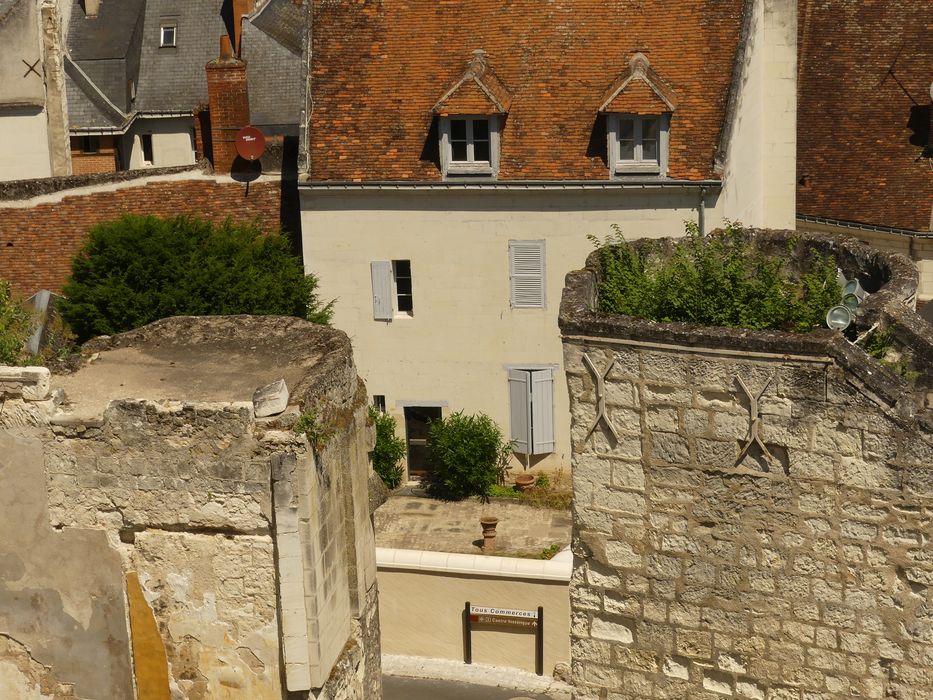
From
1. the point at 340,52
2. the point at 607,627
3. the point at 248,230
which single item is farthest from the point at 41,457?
the point at 340,52

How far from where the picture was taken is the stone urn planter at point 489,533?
77.2 feet

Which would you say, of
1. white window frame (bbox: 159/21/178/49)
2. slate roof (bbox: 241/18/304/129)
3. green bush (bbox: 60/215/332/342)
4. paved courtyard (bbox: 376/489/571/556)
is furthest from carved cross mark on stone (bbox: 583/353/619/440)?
white window frame (bbox: 159/21/178/49)

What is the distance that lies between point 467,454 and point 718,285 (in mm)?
17296

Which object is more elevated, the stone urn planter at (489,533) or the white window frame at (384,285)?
the white window frame at (384,285)

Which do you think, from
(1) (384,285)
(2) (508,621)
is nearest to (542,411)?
(1) (384,285)

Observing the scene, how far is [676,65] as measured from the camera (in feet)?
86.9

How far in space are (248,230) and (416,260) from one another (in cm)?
322

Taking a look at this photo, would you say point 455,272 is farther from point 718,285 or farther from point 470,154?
point 718,285

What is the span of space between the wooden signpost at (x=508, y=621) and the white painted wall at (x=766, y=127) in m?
9.95

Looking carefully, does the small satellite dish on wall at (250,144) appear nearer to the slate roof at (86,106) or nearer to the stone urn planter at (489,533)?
the stone urn planter at (489,533)

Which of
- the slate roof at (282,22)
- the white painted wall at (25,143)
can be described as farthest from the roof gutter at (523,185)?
the slate roof at (282,22)

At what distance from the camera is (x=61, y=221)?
1120 inches

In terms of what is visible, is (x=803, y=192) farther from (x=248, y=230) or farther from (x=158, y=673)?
(x=158, y=673)

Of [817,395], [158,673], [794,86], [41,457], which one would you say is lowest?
[158,673]
